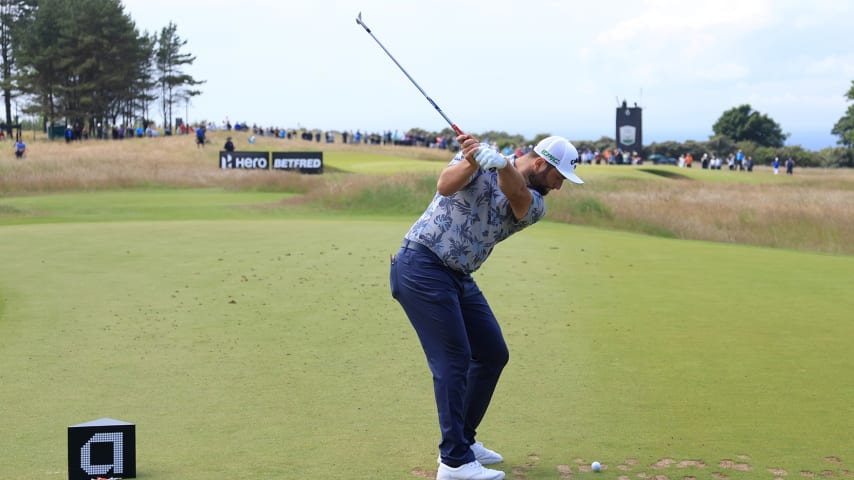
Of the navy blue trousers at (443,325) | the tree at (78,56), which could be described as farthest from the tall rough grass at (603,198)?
the tree at (78,56)

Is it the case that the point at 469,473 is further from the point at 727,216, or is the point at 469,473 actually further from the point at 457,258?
the point at 727,216

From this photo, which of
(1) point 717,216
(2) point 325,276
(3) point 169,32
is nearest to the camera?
(2) point 325,276

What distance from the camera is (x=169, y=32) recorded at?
107 m

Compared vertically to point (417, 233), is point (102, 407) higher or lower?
lower

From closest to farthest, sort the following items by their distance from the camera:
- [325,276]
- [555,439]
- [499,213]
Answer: [499,213]
[555,439]
[325,276]

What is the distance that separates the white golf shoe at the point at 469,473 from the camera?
532cm

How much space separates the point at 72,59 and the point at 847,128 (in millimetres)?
75003

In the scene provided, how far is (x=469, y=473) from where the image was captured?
5.32 meters

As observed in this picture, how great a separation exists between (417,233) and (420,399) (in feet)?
6.81

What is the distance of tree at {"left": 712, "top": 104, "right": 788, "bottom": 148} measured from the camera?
114375 mm

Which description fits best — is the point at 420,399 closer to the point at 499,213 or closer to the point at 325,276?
the point at 499,213

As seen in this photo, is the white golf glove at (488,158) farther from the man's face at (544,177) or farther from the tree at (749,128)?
the tree at (749,128)

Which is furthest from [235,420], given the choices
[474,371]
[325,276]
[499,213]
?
[325,276]

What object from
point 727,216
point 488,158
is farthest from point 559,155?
point 727,216
